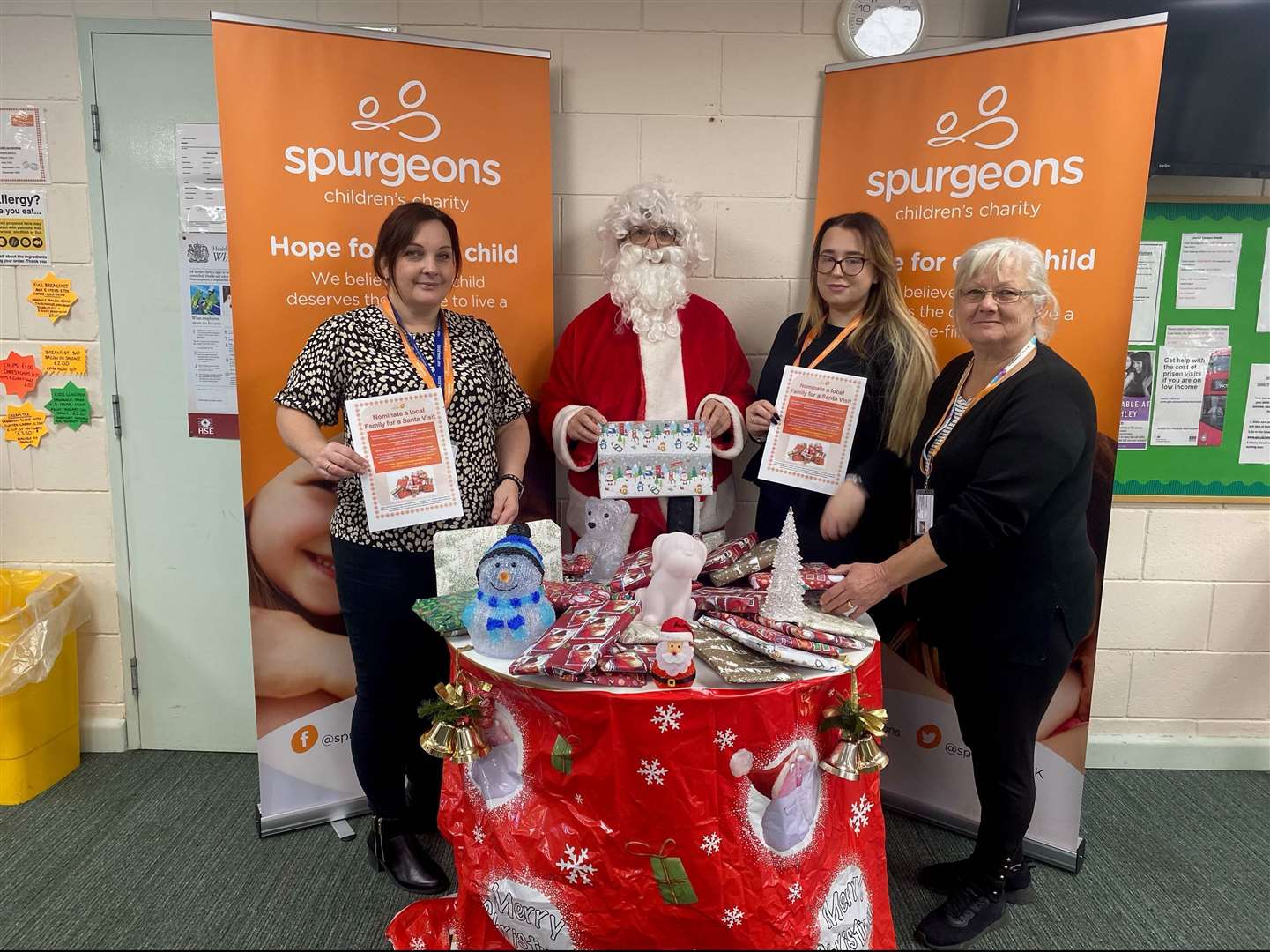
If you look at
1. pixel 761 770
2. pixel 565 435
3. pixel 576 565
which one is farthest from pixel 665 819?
pixel 565 435

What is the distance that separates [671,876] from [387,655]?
0.99 meters

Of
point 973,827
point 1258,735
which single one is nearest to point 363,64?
point 973,827

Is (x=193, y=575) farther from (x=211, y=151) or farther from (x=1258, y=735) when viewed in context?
(x=1258, y=735)

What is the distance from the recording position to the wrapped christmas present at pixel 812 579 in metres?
1.94

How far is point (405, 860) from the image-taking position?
2.25 m

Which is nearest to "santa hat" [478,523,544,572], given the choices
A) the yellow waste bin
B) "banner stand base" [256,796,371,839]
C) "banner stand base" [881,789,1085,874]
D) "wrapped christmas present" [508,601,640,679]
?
"wrapped christmas present" [508,601,640,679]

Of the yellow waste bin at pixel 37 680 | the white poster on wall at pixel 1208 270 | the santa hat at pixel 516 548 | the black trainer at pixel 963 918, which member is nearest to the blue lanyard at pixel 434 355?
the santa hat at pixel 516 548

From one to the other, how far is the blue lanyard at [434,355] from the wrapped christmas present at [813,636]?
3.34 ft

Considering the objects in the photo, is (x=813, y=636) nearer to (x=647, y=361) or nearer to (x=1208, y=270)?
(x=647, y=361)

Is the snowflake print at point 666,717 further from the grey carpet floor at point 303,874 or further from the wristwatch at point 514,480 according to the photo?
the grey carpet floor at point 303,874

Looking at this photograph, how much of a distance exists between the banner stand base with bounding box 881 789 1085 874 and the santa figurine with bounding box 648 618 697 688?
4.69ft

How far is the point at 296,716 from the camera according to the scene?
8.36 ft

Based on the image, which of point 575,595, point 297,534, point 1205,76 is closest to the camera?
point 575,595

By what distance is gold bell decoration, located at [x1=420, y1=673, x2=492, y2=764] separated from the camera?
169 cm
